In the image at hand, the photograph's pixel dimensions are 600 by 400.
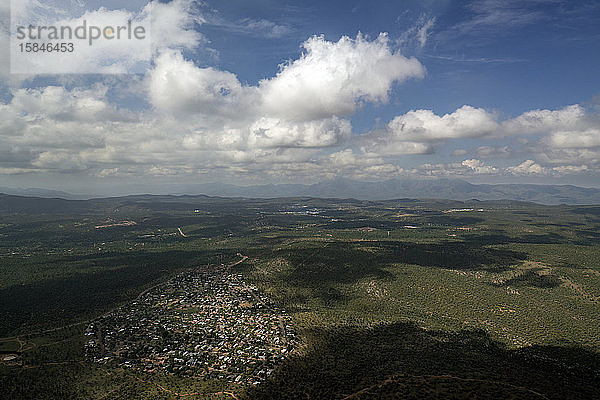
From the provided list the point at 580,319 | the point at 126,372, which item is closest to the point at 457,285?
the point at 580,319

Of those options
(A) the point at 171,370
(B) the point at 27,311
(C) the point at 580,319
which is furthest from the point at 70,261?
(C) the point at 580,319

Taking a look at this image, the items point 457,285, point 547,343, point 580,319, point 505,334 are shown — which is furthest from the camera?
point 457,285

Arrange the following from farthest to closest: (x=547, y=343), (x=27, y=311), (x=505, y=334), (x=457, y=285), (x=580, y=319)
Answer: (x=457, y=285) → (x=27, y=311) → (x=580, y=319) → (x=505, y=334) → (x=547, y=343)

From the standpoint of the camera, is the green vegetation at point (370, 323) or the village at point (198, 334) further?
the village at point (198, 334)

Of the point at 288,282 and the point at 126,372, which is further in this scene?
the point at 288,282

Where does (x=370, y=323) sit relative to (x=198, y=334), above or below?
above

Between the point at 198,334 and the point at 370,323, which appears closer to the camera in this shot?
the point at 198,334

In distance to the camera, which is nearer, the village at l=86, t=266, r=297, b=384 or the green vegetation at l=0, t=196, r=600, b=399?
the green vegetation at l=0, t=196, r=600, b=399

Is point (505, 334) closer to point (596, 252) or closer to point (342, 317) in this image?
point (342, 317)
